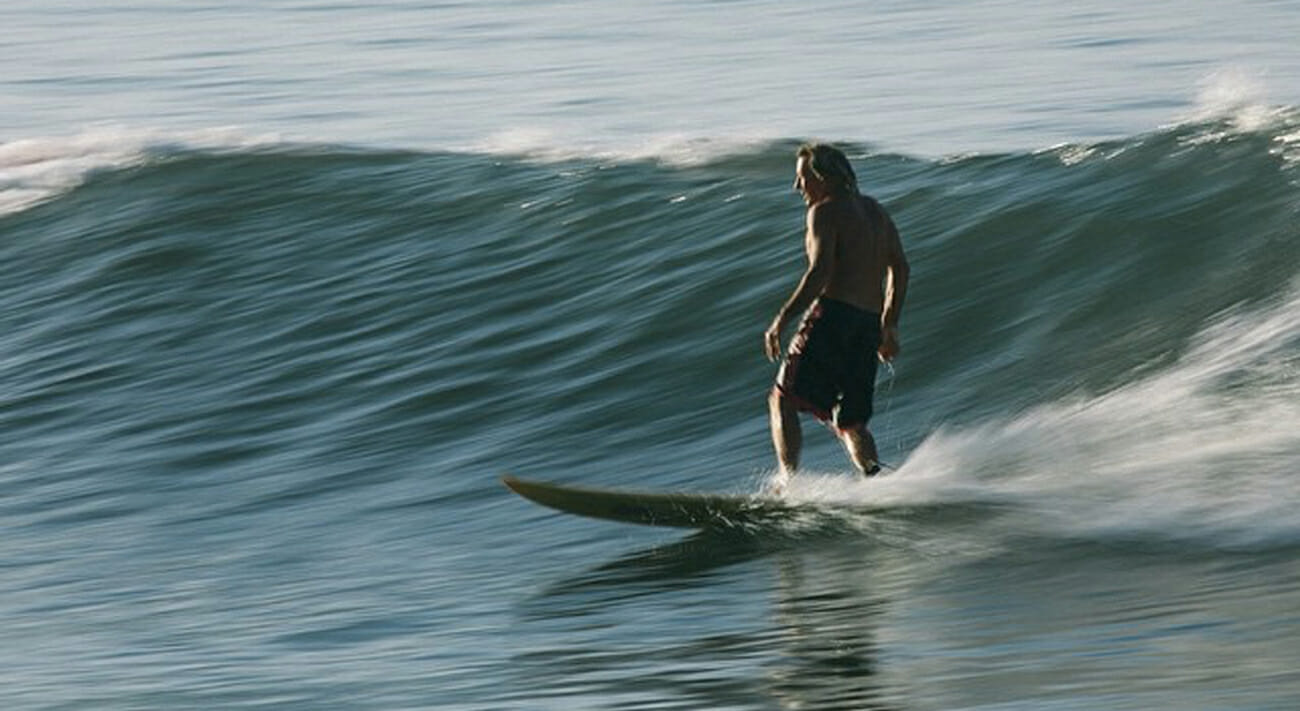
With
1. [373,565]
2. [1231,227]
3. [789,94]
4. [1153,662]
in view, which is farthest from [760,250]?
[789,94]

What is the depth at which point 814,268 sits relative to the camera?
8516mm

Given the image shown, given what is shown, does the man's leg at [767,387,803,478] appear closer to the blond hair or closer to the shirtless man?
the shirtless man

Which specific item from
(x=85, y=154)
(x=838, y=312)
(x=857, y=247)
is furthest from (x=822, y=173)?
(x=85, y=154)

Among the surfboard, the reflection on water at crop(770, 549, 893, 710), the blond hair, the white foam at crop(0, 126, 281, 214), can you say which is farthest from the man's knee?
the white foam at crop(0, 126, 281, 214)

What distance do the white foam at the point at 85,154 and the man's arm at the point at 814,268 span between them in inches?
530

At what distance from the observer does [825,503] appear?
8.59 metres

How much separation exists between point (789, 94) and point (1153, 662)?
69.8 ft

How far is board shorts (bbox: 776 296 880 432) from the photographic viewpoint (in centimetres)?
862

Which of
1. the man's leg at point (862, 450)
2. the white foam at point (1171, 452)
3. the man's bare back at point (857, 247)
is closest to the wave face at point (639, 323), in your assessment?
the white foam at point (1171, 452)

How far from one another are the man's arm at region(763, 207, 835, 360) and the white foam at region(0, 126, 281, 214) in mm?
13461

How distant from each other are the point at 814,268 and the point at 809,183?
290mm

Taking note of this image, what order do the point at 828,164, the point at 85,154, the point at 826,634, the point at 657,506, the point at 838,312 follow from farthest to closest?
the point at 85,154 < the point at 657,506 < the point at 838,312 < the point at 828,164 < the point at 826,634

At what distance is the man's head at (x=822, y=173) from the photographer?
27.6ft

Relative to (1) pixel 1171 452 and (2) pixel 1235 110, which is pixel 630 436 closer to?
(1) pixel 1171 452
